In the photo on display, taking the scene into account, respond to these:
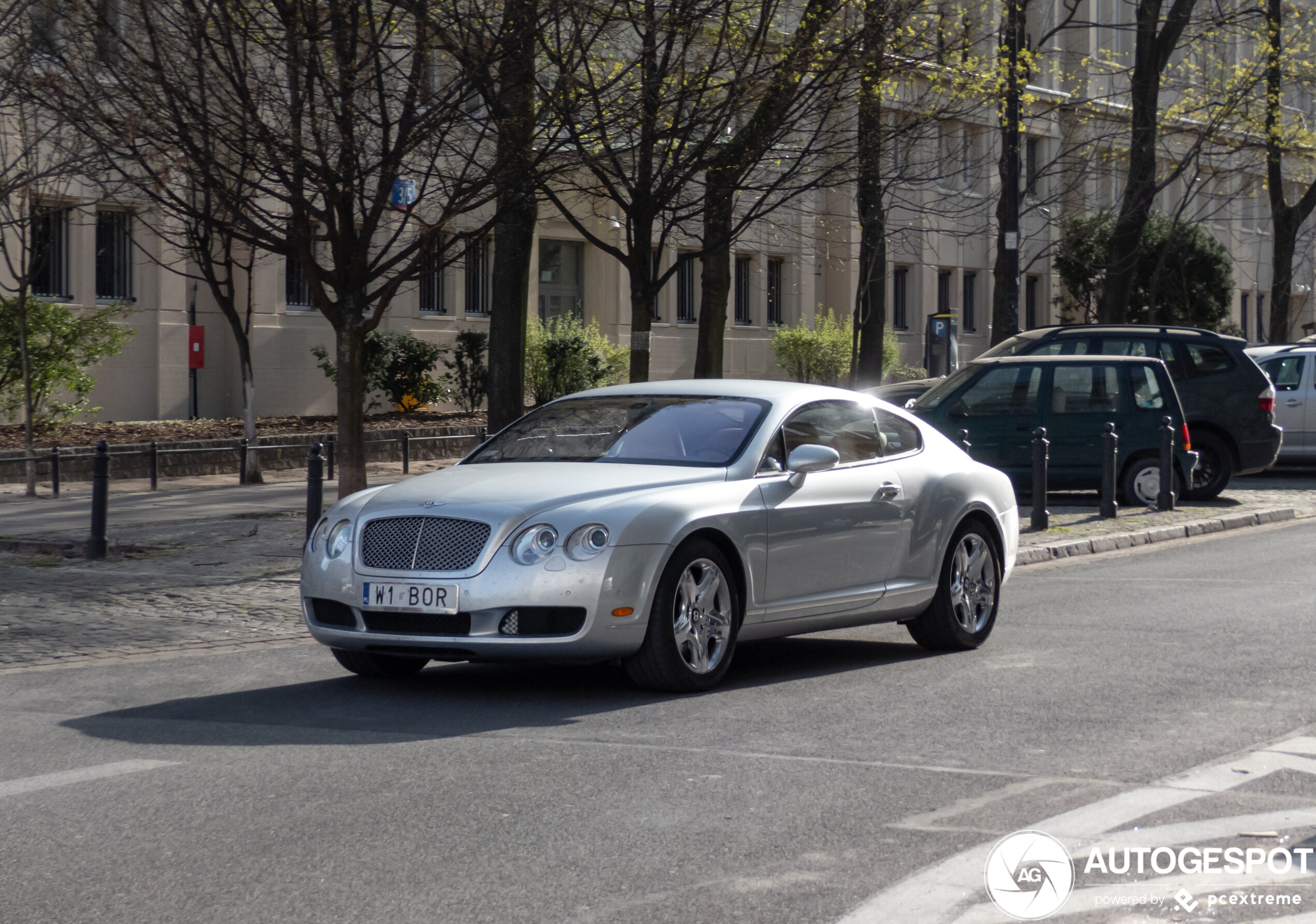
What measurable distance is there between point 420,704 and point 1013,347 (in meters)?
15.5

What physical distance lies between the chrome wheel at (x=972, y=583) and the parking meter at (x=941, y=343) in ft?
58.8

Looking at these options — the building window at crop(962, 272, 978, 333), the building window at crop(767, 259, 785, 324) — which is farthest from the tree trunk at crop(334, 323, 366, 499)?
the building window at crop(962, 272, 978, 333)

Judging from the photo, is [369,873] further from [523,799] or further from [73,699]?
[73,699]

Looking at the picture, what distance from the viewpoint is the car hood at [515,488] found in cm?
795

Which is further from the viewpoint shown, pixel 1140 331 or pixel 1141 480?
pixel 1140 331

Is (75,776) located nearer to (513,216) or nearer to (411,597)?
(411,597)

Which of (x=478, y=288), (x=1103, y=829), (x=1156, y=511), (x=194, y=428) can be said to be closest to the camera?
(x=1103, y=829)

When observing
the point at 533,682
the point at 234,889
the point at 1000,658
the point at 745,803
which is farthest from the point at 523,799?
the point at 1000,658

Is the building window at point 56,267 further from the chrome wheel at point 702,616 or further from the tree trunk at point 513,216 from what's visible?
the chrome wheel at point 702,616

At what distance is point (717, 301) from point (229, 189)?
9.46 meters

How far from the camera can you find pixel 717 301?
74.9 feet

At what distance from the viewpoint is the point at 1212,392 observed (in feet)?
69.9

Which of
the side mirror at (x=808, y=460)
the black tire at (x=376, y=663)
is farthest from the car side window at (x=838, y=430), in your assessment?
the black tire at (x=376, y=663)

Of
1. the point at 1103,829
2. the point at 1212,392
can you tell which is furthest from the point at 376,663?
the point at 1212,392
